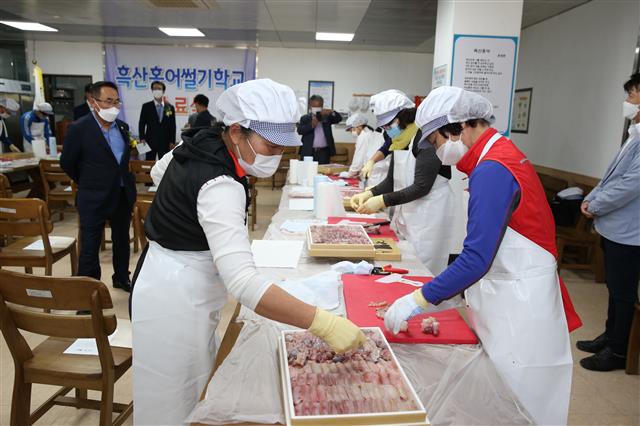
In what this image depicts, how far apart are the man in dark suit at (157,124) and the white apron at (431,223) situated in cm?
458

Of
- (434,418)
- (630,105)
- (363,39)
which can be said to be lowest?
(434,418)

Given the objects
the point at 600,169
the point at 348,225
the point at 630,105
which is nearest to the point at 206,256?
the point at 348,225

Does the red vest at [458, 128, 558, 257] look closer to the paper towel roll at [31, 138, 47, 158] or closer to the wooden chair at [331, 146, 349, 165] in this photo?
the paper towel roll at [31, 138, 47, 158]

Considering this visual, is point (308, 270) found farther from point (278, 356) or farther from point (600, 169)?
point (600, 169)

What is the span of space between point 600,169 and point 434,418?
4.44m

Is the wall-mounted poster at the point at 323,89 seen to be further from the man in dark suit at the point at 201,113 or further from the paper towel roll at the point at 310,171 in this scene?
the paper towel roll at the point at 310,171

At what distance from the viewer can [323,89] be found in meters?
8.63

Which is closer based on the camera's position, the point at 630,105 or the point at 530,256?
the point at 530,256

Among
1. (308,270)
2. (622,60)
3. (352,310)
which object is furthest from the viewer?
(622,60)

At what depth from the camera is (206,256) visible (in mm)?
1375

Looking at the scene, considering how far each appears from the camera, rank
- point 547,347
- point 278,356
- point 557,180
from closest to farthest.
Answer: point 278,356 → point 547,347 → point 557,180

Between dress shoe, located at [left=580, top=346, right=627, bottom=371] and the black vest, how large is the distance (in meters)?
2.48

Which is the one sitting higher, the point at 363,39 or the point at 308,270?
the point at 363,39

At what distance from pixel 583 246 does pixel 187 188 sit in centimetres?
425
